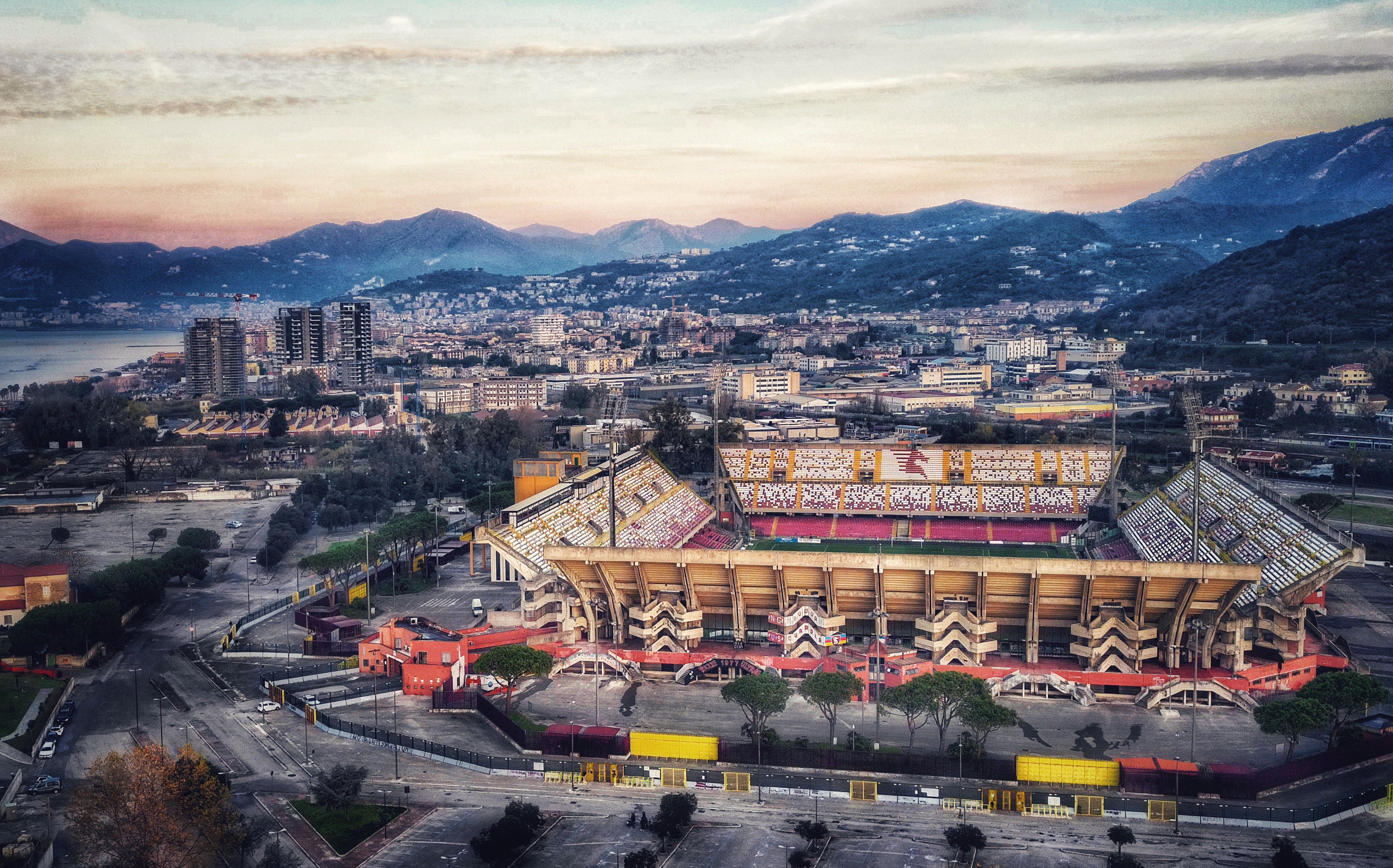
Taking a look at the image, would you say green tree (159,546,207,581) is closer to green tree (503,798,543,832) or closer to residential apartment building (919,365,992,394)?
green tree (503,798,543,832)

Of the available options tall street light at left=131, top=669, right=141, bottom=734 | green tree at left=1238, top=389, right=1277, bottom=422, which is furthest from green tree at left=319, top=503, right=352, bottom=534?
green tree at left=1238, top=389, right=1277, bottom=422

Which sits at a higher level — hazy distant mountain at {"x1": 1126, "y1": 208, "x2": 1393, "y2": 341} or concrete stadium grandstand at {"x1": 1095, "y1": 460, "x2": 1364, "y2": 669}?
hazy distant mountain at {"x1": 1126, "y1": 208, "x2": 1393, "y2": 341}

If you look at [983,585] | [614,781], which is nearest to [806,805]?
[614,781]

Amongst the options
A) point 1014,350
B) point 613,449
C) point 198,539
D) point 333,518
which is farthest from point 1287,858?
point 1014,350

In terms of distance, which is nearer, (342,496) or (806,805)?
(806,805)

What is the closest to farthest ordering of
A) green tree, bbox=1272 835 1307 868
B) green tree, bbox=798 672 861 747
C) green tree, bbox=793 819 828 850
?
green tree, bbox=1272 835 1307 868 → green tree, bbox=793 819 828 850 → green tree, bbox=798 672 861 747

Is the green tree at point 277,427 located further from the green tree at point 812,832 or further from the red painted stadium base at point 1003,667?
the green tree at point 812,832

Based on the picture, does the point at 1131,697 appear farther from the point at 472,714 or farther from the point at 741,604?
the point at 472,714
